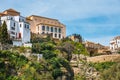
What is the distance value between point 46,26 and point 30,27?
3918mm

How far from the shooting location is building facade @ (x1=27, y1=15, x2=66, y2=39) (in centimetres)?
8006

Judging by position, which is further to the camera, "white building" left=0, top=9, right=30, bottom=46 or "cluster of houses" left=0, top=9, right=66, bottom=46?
"cluster of houses" left=0, top=9, right=66, bottom=46

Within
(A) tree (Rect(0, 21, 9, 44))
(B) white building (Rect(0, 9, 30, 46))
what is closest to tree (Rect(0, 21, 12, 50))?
(A) tree (Rect(0, 21, 9, 44))

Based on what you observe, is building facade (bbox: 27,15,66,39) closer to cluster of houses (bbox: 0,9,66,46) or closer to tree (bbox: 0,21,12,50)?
cluster of houses (bbox: 0,9,66,46)

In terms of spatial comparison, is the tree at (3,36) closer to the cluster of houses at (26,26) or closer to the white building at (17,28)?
the cluster of houses at (26,26)

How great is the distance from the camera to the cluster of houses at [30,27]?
6706cm

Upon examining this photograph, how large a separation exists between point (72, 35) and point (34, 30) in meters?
8.07

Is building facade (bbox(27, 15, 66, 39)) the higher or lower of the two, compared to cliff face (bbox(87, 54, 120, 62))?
higher

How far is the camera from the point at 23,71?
5162 centimetres

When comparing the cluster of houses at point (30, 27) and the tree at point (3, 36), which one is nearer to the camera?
the tree at point (3, 36)

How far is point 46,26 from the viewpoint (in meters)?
80.9

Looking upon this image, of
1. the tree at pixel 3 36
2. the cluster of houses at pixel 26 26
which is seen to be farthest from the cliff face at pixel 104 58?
the tree at pixel 3 36

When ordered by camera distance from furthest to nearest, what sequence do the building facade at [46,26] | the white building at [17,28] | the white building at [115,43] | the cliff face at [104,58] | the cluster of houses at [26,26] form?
the white building at [115,43] < the building facade at [46,26] < the cliff face at [104,58] < the cluster of houses at [26,26] < the white building at [17,28]

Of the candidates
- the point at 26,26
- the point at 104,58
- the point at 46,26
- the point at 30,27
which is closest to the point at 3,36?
the point at 26,26
